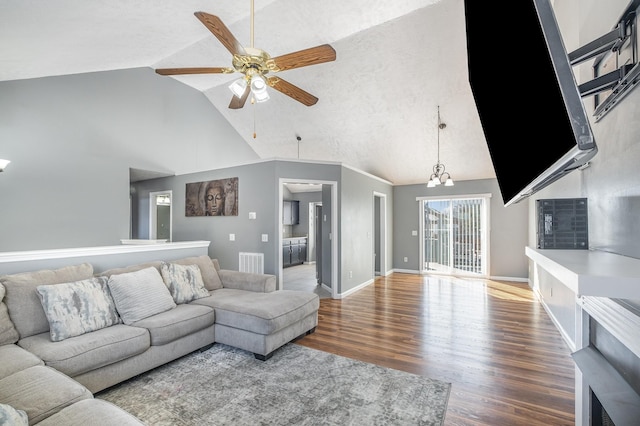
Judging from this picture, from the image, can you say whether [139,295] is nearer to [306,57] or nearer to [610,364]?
[306,57]

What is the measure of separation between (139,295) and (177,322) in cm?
44

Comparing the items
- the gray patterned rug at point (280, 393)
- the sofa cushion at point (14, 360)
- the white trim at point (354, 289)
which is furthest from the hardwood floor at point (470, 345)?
the sofa cushion at point (14, 360)

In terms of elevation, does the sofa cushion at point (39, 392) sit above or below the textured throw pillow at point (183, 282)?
below

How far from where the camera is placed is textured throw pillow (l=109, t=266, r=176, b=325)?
2602 mm

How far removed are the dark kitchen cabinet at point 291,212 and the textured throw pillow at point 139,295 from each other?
6.06 metres

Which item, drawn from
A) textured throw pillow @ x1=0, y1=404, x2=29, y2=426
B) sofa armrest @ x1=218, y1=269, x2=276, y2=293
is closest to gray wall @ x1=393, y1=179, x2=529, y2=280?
sofa armrest @ x1=218, y1=269, x2=276, y2=293

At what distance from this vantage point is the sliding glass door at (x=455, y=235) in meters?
6.77

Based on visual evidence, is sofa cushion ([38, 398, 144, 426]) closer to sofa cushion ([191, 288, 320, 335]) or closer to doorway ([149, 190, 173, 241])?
sofa cushion ([191, 288, 320, 335])

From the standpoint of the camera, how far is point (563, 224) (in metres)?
1.47

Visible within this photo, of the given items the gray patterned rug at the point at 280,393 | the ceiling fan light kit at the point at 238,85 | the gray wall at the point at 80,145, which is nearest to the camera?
the gray patterned rug at the point at 280,393

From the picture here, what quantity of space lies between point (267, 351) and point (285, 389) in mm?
504

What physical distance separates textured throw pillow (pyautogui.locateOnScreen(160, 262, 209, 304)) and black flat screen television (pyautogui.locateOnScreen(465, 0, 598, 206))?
3.12 m

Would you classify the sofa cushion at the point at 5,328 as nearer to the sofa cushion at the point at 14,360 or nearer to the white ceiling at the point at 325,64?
the sofa cushion at the point at 14,360

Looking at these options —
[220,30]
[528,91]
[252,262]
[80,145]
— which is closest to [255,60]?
[220,30]
